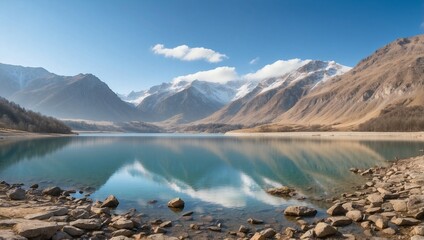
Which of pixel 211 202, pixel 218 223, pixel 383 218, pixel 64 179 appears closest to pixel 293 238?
pixel 218 223

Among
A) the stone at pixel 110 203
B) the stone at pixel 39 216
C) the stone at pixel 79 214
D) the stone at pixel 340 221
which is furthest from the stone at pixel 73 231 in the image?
the stone at pixel 340 221

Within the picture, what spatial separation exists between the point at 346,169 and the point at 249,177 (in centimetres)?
1429

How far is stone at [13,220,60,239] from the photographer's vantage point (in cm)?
1516

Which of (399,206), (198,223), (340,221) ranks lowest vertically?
(198,223)

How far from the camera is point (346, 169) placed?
1829 inches

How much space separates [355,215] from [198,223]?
936cm

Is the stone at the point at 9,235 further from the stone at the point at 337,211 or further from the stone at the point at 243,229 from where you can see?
the stone at the point at 337,211

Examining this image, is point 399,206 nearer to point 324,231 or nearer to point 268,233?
point 324,231

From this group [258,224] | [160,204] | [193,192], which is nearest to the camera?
[258,224]

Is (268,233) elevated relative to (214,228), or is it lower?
elevated

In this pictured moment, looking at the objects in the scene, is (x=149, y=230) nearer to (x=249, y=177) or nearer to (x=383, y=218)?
(x=383, y=218)

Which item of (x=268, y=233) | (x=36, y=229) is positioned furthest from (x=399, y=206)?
(x=36, y=229)

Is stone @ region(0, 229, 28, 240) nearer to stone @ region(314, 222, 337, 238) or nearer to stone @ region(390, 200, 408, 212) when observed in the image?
stone @ region(314, 222, 337, 238)

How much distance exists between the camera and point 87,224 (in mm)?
18484
